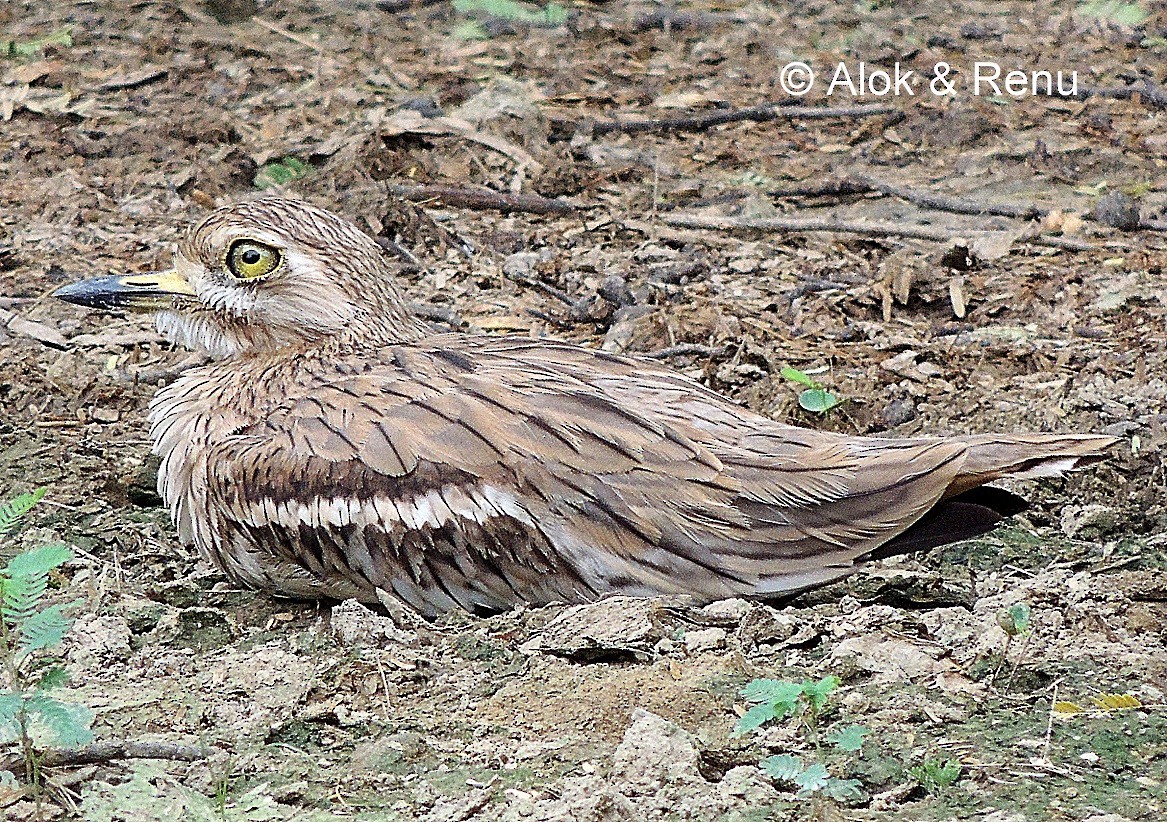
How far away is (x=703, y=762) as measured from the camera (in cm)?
293

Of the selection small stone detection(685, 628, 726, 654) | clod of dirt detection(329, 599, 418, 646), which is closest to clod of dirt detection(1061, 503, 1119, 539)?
small stone detection(685, 628, 726, 654)

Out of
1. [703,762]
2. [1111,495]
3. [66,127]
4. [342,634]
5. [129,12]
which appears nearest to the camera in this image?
[703,762]

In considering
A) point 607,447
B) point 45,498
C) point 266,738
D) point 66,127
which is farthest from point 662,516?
point 66,127

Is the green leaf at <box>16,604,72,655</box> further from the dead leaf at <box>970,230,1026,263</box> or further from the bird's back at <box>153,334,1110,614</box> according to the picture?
the dead leaf at <box>970,230,1026,263</box>

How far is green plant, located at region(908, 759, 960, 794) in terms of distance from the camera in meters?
2.82

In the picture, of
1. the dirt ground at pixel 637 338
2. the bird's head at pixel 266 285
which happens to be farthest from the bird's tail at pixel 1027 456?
the bird's head at pixel 266 285

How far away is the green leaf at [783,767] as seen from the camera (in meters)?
2.77

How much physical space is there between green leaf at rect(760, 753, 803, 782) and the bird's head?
1.93 metres

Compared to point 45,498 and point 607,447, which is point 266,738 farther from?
point 45,498

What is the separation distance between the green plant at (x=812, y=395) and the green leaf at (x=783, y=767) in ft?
6.15

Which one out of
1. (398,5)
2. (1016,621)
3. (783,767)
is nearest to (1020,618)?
(1016,621)

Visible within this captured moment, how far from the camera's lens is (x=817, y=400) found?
459cm

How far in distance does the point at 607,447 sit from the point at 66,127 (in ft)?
13.4

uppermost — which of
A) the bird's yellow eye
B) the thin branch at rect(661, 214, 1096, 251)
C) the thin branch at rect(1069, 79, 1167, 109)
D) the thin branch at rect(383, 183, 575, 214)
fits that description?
the thin branch at rect(1069, 79, 1167, 109)
